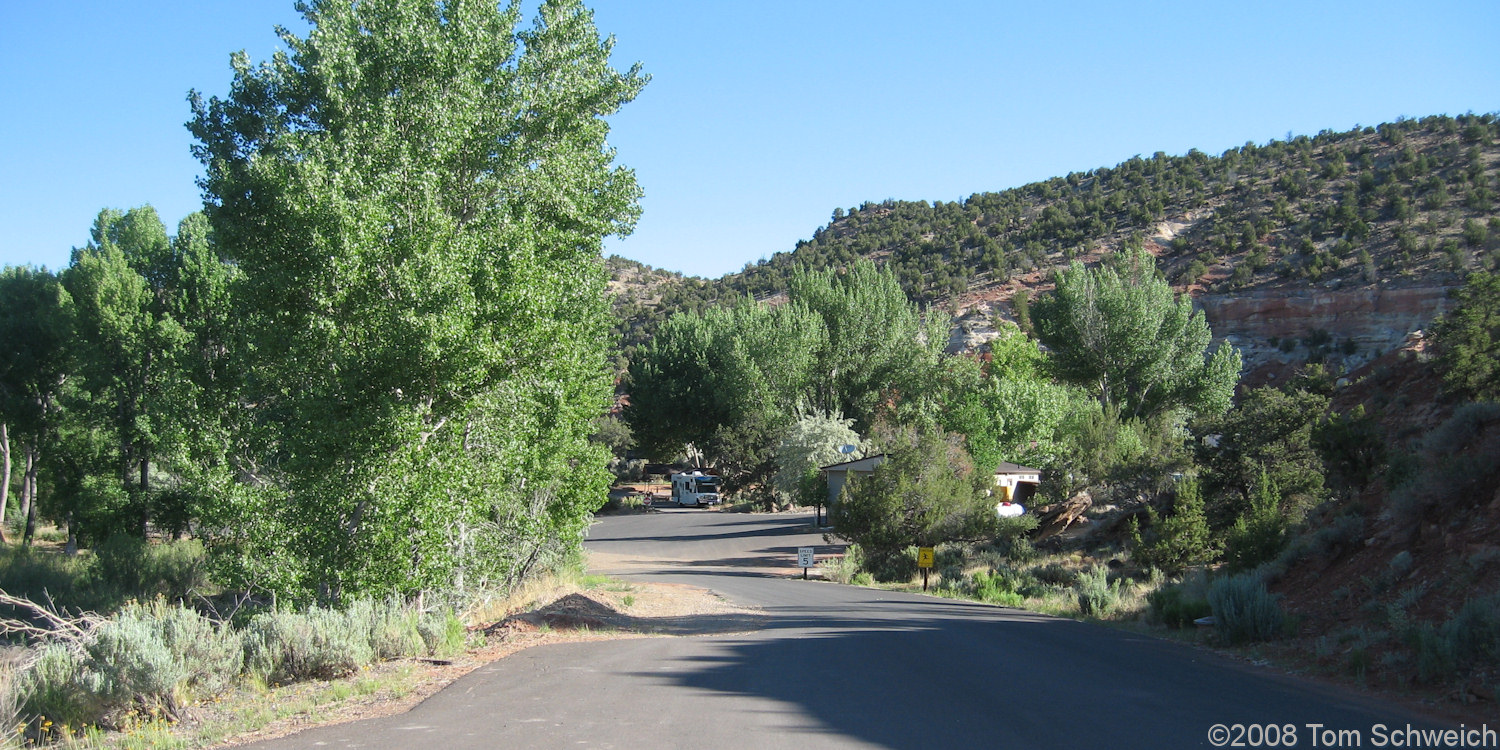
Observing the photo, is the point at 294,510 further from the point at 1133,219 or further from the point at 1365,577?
the point at 1133,219

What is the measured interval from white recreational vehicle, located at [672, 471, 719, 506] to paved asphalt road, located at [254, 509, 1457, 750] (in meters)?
48.2

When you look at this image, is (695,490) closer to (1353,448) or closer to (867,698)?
(1353,448)

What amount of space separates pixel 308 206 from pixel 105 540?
2112 centimetres

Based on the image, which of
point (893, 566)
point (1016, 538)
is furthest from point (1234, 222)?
point (893, 566)

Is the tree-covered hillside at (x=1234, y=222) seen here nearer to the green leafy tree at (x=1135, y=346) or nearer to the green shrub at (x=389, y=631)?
the green leafy tree at (x=1135, y=346)

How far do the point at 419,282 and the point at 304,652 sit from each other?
492 centimetres

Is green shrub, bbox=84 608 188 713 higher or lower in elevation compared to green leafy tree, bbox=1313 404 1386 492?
lower

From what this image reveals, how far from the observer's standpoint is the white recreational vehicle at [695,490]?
6081 cm

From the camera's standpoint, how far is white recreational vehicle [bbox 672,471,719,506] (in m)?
60.8

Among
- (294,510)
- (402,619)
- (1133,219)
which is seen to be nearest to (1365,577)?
(402,619)

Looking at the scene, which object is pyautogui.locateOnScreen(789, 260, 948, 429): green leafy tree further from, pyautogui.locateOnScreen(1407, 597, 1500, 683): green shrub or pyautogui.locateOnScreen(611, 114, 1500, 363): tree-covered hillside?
pyautogui.locateOnScreen(1407, 597, 1500, 683): green shrub

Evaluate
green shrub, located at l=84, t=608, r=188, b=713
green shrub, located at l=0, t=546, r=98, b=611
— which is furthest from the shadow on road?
green shrub, located at l=0, t=546, r=98, b=611

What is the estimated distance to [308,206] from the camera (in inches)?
500

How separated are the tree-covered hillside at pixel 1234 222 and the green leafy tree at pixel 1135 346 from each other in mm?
14045
